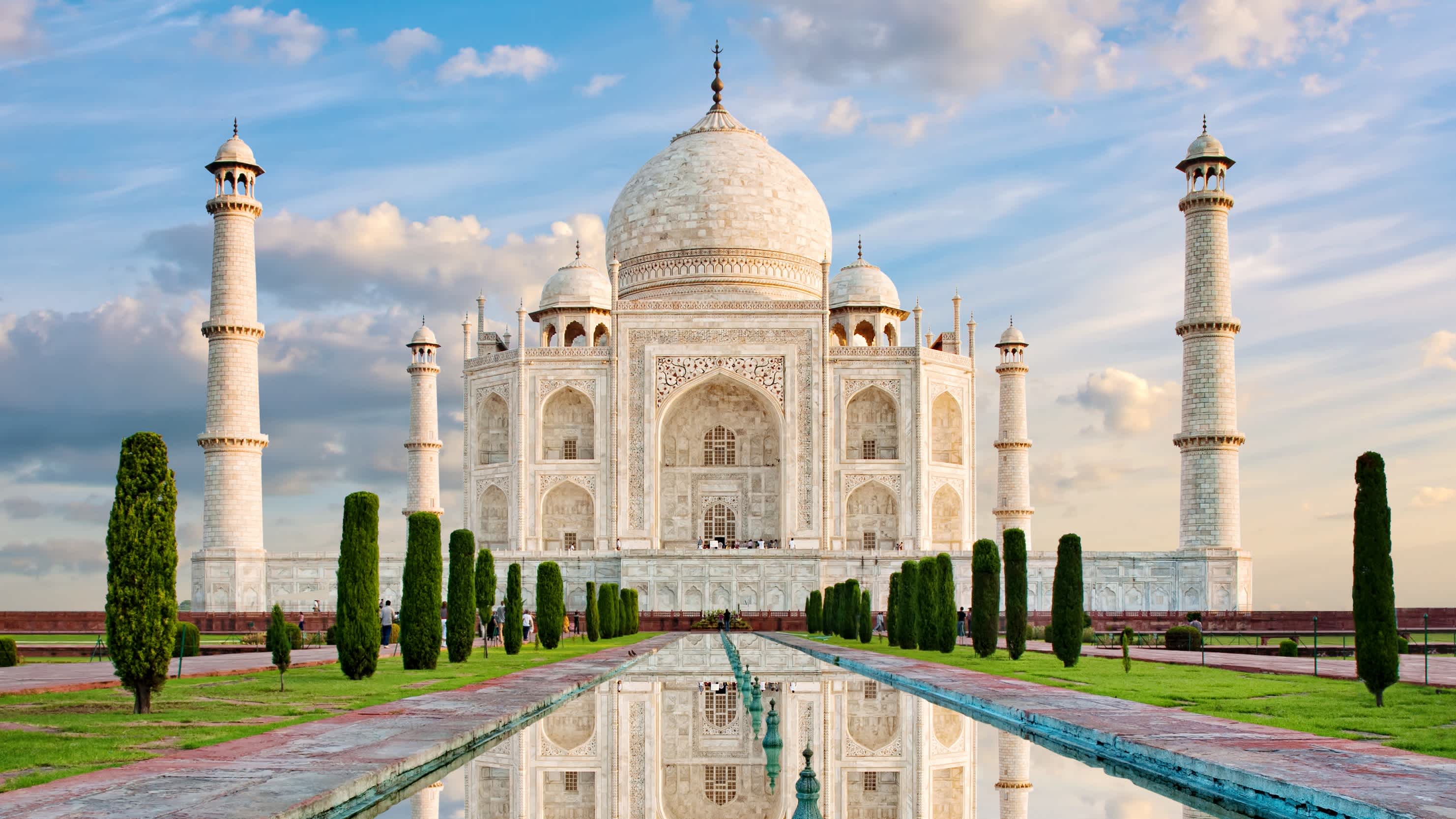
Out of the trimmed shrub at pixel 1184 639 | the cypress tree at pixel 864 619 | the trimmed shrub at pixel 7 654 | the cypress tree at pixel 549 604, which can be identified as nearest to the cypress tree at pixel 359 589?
the trimmed shrub at pixel 7 654

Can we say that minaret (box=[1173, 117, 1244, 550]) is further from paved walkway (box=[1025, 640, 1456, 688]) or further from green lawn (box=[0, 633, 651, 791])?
green lawn (box=[0, 633, 651, 791])

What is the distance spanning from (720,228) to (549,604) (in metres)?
15.2

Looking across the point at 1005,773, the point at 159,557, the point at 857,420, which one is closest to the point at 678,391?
the point at 857,420

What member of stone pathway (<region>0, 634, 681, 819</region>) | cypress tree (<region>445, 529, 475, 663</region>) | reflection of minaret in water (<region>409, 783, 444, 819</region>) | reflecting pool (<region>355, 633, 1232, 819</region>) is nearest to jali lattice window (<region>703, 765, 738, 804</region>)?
reflecting pool (<region>355, 633, 1232, 819</region>)

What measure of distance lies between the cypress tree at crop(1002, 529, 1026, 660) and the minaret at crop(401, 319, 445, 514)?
1774cm

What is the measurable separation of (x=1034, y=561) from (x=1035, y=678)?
1457 centimetres

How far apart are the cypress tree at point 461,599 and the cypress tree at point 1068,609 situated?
563 centimetres

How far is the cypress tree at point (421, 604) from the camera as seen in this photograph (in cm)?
1205

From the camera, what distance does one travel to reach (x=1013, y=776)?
18.7 ft

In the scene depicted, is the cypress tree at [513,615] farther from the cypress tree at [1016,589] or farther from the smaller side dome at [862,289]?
the smaller side dome at [862,289]

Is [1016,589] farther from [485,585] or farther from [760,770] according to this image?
[760,770]

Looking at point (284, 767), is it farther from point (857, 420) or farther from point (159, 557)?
point (857, 420)

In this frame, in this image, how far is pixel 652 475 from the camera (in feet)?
89.0

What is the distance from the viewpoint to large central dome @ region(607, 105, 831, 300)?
1205 inches
